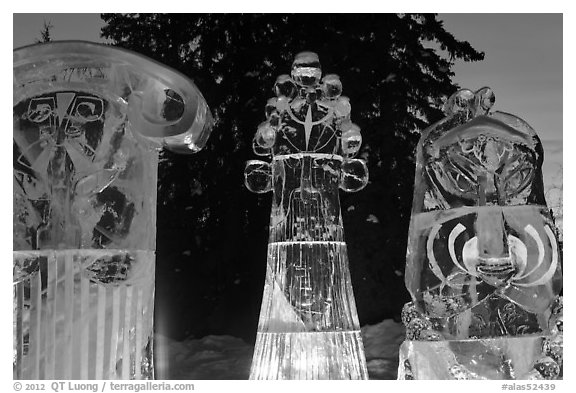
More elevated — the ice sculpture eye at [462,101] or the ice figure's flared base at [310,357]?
the ice sculpture eye at [462,101]

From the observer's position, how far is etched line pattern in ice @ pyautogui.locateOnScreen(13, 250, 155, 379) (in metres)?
2.41

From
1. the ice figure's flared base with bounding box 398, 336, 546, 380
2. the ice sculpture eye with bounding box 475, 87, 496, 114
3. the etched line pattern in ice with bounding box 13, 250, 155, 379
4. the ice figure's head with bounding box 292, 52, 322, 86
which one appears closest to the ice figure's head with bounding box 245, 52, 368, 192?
the ice figure's head with bounding box 292, 52, 322, 86

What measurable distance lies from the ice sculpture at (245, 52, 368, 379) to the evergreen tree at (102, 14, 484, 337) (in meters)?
0.58

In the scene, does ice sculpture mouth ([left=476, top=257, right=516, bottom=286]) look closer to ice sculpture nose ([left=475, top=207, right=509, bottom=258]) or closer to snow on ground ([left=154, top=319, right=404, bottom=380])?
ice sculpture nose ([left=475, top=207, right=509, bottom=258])

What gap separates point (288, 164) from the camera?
9.68ft

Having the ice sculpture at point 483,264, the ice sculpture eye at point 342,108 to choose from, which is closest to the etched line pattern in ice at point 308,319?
the ice sculpture at point 483,264

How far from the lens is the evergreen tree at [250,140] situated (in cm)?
356

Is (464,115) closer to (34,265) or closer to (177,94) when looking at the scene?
(177,94)

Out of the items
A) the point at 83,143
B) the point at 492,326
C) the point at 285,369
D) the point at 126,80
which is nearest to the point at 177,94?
the point at 126,80

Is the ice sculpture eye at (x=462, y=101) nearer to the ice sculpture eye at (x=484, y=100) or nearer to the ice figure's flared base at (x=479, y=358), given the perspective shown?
the ice sculpture eye at (x=484, y=100)

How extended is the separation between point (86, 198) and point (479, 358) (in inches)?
52.9

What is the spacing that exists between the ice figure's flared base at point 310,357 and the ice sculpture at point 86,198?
49 cm

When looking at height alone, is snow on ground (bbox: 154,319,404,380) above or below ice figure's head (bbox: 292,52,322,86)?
below

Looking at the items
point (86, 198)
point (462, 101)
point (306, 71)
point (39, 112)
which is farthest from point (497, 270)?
point (39, 112)
